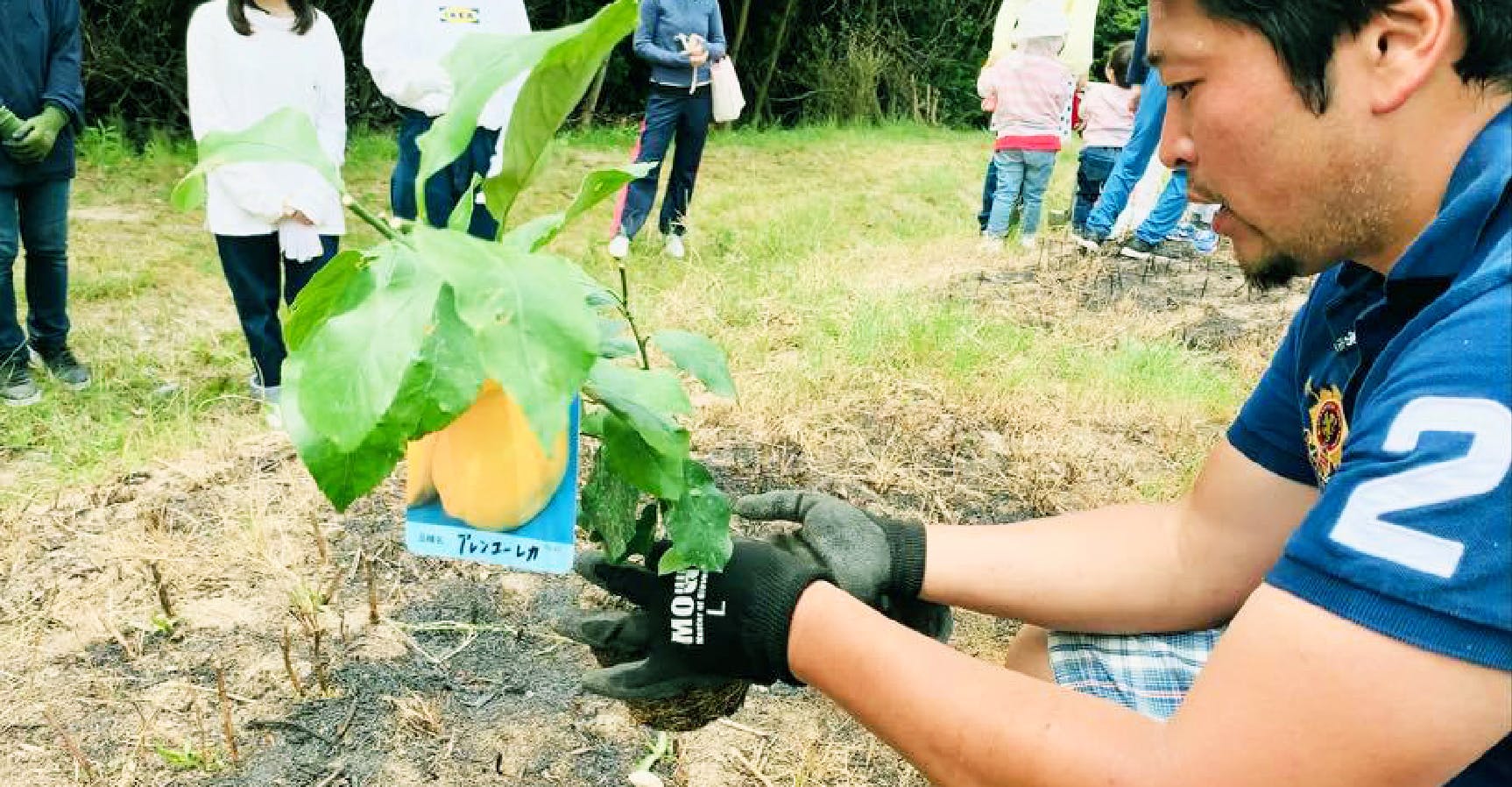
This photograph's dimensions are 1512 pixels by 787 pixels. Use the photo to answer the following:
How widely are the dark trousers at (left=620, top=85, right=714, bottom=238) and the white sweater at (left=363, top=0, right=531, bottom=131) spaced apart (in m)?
1.14

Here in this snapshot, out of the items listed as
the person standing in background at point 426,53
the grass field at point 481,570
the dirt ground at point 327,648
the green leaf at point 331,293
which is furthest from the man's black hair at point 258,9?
the green leaf at point 331,293

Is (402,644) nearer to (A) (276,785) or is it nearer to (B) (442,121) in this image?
(A) (276,785)

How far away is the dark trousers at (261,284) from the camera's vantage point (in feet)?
10.0

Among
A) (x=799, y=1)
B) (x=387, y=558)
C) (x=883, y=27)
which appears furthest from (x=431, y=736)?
(x=883, y=27)

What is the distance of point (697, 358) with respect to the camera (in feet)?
4.18

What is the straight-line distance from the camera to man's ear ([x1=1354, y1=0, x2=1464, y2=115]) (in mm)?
975

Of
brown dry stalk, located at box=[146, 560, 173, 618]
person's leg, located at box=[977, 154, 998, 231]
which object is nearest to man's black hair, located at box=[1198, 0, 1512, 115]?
brown dry stalk, located at box=[146, 560, 173, 618]

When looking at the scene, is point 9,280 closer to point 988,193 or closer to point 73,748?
point 73,748

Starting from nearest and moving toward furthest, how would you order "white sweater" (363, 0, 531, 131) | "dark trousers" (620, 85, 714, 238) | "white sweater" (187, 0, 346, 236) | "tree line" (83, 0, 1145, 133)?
"white sweater" (187, 0, 346, 236)
"white sweater" (363, 0, 531, 131)
"dark trousers" (620, 85, 714, 238)
"tree line" (83, 0, 1145, 133)

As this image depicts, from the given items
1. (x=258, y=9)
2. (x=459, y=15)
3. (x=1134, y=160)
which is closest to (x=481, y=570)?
(x=258, y=9)

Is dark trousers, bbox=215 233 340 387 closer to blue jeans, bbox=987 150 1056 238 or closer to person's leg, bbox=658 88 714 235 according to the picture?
person's leg, bbox=658 88 714 235

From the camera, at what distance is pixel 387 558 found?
2094 millimetres

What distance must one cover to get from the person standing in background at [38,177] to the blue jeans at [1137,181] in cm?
391

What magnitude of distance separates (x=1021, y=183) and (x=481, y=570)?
13.3 feet
